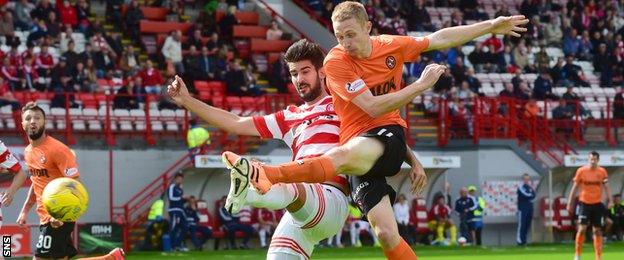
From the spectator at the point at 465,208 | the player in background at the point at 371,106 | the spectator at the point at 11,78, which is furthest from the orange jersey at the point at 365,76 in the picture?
the spectator at the point at 465,208

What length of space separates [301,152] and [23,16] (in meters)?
22.1

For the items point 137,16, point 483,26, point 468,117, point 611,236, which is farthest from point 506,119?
point 483,26

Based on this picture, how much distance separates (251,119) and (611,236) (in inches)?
1000

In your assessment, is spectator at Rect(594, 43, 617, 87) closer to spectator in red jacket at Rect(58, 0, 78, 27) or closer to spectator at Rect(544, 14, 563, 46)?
spectator at Rect(544, 14, 563, 46)

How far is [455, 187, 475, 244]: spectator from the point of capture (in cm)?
3152

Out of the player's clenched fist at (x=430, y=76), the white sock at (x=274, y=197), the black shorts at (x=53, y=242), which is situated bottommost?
the black shorts at (x=53, y=242)

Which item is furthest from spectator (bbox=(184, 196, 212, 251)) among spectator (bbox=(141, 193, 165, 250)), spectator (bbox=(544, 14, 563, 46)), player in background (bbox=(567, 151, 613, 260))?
spectator (bbox=(544, 14, 563, 46))

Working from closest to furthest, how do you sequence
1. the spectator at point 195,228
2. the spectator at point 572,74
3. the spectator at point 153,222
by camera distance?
the spectator at point 153,222 → the spectator at point 195,228 → the spectator at point 572,74

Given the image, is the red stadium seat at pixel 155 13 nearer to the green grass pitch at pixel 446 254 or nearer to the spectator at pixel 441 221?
the green grass pitch at pixel 446 254

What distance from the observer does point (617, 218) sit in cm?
3372

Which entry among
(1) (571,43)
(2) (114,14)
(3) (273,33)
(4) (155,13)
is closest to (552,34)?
(1) (571,43)

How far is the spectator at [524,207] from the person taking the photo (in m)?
32.3

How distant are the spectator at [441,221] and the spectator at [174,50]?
23.2ft

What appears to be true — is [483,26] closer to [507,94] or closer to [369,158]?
[369,158]
